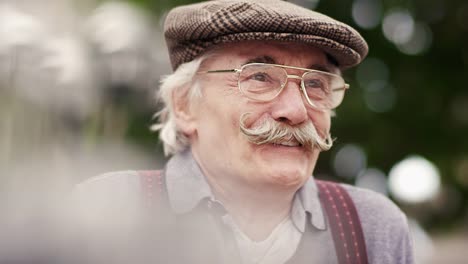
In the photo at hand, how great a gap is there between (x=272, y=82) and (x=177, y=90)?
380 millimetres

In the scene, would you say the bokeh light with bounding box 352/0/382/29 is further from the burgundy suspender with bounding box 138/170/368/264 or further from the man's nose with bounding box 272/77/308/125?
the man's nose with bounding box 272/77/308/125

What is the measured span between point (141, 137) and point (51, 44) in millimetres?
2698

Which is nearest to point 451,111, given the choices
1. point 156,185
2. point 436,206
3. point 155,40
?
point 436,206

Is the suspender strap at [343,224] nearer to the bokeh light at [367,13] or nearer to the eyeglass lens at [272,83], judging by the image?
the eyeglass lens at [272,83]

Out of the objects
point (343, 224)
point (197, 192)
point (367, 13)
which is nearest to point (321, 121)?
point (343, 224)

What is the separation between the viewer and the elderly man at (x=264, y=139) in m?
1.69

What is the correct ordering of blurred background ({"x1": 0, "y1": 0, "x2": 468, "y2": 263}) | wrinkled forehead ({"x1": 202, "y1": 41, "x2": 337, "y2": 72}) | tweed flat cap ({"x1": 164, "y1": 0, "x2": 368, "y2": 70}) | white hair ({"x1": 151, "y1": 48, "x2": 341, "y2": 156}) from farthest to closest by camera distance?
blurred background ({"x1": 0, "y1": 0, "x2": 468, "y2": 263}) < white hair ({"x1": 151, "y1": 48, "x2": 341, "y2": 156}) < wrinkled forehead ({"x1": 202, "y1": 41, "x2": 337, "y2": 72}) < tweed flat cap ({"x1": 164, "y1": 0, "x2": 368, "y2": 70})

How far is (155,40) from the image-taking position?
3.75 meters

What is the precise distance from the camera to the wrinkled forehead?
5.74 feet

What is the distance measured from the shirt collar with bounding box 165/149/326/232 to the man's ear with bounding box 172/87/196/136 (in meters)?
0.09

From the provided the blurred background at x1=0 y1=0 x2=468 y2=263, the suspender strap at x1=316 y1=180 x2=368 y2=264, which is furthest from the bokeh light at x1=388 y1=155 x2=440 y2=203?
the suspender strap at x1=316 y1=180 x2=368 y2=264

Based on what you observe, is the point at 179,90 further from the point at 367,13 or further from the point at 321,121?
the point at 367,13

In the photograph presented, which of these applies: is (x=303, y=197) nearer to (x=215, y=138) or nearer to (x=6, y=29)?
(x=215, y=138)

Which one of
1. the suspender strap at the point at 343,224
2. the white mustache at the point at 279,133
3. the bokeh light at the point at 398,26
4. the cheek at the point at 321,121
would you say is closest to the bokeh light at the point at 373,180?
the bokeh light at the point at 398,26
